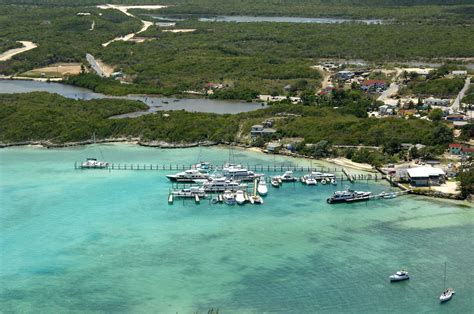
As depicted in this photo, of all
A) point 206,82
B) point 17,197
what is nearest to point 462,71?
point 206,82

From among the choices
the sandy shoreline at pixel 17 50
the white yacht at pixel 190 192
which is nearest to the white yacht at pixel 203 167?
the white yacht at pixel 190 192

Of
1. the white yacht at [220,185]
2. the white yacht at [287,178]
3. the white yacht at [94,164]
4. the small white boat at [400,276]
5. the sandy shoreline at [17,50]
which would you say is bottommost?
the small white boat at [400,276]

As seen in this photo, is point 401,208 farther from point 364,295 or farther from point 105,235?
point 105,235

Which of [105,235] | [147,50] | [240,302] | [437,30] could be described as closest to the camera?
[240,302]

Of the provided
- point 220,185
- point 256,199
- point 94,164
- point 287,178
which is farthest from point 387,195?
point 94,164

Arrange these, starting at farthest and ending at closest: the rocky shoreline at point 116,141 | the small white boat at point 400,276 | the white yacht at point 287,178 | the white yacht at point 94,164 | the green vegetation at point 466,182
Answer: the rocky shoreline at point 116,141, the white yacht at point 94,164, the white yacht at point 287,178, the green vegetation at point 466,182, the small white boat at point 400,276

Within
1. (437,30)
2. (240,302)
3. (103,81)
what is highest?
(437,30)

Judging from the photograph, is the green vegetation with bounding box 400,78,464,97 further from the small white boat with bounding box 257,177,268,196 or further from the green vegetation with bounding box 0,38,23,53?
the green vegetation with bounding box 0,38,23,53

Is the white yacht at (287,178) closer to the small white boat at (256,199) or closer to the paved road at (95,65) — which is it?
the small white boat at (256,199)
